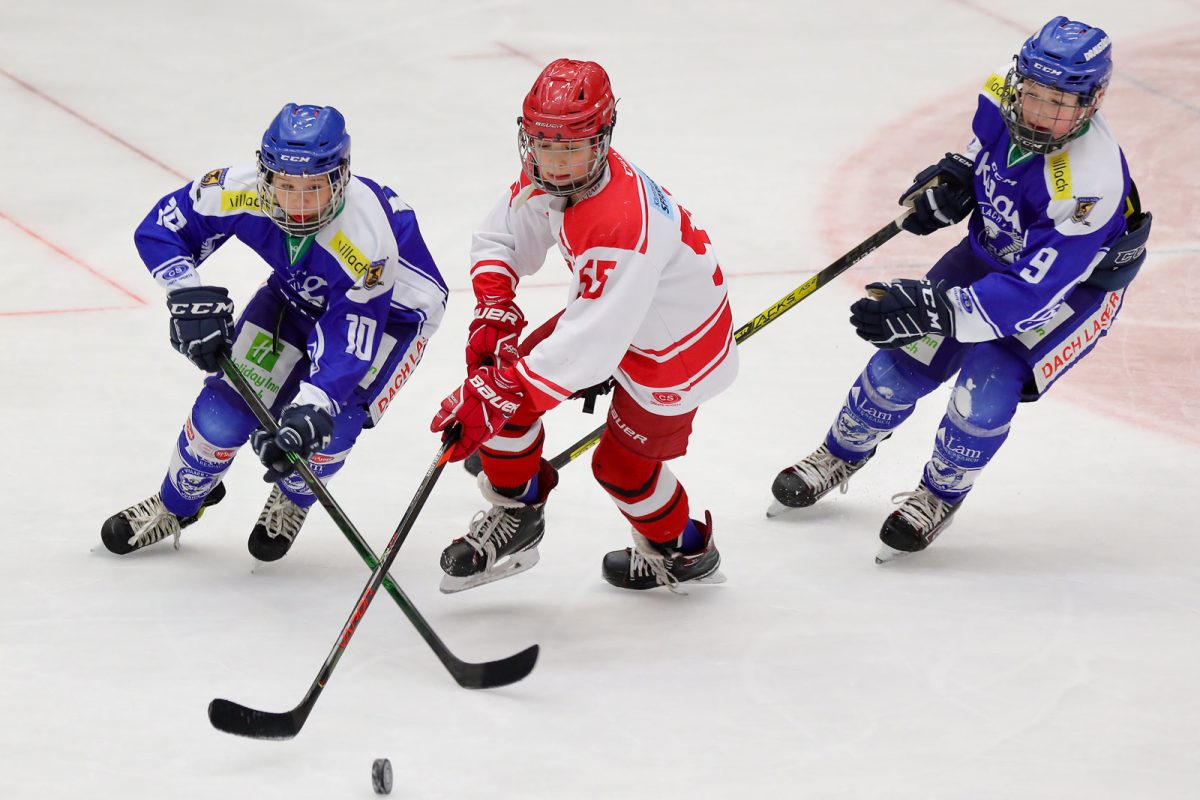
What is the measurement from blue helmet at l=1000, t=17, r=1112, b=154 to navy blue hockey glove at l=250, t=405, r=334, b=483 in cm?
165

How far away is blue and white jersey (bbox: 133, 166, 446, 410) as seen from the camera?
332 centimetres

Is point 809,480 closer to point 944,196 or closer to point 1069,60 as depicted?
point 944,196

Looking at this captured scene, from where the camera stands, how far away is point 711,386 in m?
3.33

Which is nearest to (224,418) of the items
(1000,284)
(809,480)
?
(809,480)

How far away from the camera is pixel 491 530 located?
3537 mm

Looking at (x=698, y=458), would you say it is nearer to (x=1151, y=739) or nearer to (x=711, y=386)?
(x=711, y=386)

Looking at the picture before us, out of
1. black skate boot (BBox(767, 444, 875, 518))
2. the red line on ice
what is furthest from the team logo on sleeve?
the red line on ice

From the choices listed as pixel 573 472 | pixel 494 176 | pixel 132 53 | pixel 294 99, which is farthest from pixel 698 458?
pixel 132 53

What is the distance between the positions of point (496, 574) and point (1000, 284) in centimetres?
130

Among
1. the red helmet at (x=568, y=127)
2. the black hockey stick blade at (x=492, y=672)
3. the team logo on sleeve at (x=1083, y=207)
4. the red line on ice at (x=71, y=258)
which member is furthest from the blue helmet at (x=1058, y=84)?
the red line on ice at (x=71, y=258)

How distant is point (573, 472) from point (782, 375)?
870mm

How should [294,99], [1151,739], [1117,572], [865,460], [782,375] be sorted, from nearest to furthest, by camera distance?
1. [1151,739]
2. [1117,572]
3. [865,460]
4. [782,375]
5. [294,99]

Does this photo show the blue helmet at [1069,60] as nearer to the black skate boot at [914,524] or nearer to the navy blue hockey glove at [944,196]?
the navy blue hockey glove at [944,196]

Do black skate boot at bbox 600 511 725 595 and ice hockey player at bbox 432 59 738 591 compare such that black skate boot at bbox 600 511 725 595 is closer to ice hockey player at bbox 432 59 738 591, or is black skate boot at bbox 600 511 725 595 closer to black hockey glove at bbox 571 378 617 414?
ice hockey player at bbox 432 59 738 591
